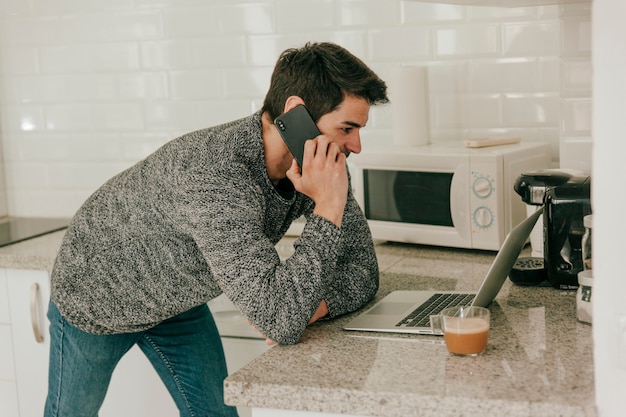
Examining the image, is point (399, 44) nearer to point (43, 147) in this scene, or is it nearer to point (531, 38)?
point (531, 38)

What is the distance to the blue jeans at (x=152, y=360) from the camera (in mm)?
1903

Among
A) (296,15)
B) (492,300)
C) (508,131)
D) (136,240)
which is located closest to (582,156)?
(508,131)

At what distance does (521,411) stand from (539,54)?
58.9 inches

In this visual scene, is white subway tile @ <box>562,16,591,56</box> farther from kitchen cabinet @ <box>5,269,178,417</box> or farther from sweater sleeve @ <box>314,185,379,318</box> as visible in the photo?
kitchen cabinet @ <box>5,269,178,417</box>

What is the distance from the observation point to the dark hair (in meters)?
1.61

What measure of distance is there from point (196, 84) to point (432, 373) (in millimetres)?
1754

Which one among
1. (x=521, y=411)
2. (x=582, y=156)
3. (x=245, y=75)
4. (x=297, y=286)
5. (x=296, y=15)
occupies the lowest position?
(x=521, y=411)

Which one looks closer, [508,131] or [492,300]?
[492,300]

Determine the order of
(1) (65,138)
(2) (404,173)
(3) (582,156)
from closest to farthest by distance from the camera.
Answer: (3) (582,156) → (2) (404,173) → (1) (65,138)

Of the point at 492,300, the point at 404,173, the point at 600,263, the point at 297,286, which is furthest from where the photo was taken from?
the point at 404,173

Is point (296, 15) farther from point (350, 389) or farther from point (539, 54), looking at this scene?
point (350, 389)

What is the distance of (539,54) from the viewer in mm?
2443

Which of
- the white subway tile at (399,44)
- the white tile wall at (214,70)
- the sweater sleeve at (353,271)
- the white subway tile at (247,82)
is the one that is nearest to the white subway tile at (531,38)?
the white tile wall at (214,70)

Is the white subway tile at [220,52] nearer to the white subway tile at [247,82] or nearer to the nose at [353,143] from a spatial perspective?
the white subway tile at [247,82]
